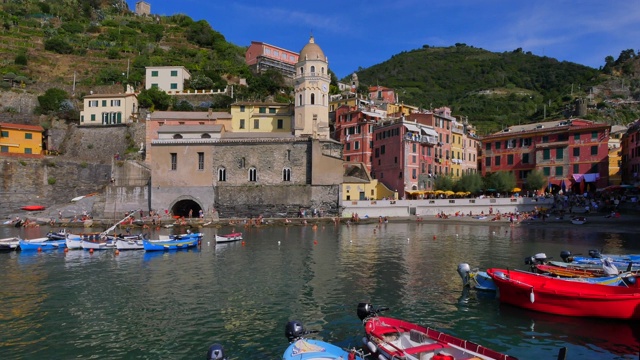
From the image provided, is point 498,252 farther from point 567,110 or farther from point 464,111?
point 464,111

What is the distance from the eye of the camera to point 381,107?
249 ft

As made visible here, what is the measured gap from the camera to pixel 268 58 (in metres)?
92.2

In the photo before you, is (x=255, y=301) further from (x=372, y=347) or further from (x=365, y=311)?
(x=372, y=347)

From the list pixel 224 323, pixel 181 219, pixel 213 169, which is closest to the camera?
pixel 224 323

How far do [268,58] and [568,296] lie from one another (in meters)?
83.6

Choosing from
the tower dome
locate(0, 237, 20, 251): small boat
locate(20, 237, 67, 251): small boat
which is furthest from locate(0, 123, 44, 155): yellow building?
the tower dome

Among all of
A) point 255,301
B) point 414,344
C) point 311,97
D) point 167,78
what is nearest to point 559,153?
point 311,97

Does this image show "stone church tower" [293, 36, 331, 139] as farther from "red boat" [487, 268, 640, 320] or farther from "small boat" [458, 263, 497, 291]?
"red boat" [487, 268, 640, 320]

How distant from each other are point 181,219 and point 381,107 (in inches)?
1553

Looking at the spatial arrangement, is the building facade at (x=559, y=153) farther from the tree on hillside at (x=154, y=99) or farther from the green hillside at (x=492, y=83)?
the tree on hillside at (x=154, y=99)

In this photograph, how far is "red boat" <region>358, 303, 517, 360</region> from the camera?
35.9 feet

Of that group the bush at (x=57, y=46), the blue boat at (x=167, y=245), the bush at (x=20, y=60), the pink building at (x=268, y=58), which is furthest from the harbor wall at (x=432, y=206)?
the bush at (x=57, y=46)

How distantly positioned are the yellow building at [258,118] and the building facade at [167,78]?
16831 millimetres

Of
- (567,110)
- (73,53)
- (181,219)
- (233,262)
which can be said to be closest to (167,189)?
(181,219)
